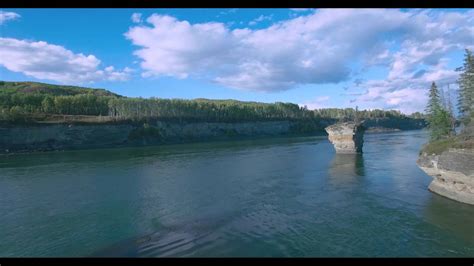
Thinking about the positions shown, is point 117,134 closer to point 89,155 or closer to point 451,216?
point 89,155

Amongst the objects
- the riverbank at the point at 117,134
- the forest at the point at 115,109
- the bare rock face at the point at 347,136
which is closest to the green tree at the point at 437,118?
the bare rock face at the point at 347,136

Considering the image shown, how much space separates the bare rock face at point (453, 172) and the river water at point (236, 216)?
0.93 m

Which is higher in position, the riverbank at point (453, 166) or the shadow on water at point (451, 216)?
the riverbank at point (453, 166)

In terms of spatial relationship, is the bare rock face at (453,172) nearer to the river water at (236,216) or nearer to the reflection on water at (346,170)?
the river water at (236,216)

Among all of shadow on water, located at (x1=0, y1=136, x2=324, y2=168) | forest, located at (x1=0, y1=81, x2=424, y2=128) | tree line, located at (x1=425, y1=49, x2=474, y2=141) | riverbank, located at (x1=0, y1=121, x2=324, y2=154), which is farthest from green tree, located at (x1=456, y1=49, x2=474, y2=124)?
forest, located at (x1=0, y1=81, x2=424, y2=128)

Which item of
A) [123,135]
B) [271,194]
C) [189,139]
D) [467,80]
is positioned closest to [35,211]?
[271,194]

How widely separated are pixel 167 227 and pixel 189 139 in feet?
317

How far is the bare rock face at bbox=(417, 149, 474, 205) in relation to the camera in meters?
24.3

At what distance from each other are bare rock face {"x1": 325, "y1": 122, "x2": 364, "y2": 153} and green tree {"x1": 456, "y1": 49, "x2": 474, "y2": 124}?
1855 cm

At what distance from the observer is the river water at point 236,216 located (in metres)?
17.7

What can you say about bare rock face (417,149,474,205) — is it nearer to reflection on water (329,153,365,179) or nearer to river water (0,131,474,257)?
river water (0,131,474,257)

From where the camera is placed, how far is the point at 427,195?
2816 centimetres

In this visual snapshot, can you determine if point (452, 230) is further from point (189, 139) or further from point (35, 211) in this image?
point (189, 139)

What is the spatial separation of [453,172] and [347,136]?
39615 mm
